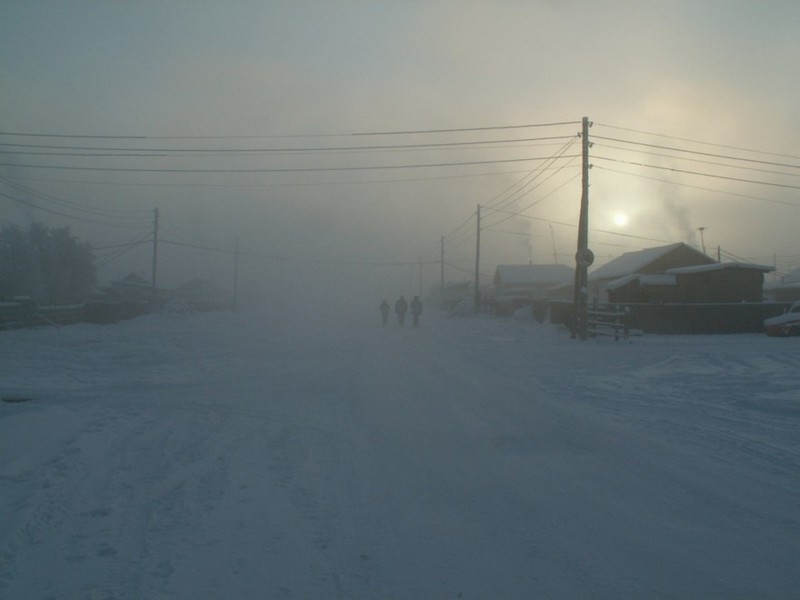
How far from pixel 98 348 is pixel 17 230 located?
43.4 meters

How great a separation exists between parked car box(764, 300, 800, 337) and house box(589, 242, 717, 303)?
8.29 meters

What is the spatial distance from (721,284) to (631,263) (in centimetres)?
1174

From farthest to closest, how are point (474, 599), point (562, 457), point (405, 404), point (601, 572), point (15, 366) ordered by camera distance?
point (15, 366) → point (405, 404) → point (562, 457) → point (601, 572) → point (474, 599)

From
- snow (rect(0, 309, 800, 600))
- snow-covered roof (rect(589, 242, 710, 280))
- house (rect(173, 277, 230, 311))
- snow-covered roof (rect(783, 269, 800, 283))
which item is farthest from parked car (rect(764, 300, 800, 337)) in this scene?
house (rect(173, 277, 230, 311))

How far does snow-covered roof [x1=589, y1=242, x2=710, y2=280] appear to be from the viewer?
156ft

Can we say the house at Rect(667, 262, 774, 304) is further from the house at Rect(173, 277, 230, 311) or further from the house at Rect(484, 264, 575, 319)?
the house at Rect(173, 277, 230, 311)

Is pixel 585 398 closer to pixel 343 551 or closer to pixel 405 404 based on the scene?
pixel 405 404

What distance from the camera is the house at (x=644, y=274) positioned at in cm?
4109

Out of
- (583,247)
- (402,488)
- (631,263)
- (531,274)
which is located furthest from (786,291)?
(402,488)

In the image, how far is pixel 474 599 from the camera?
14.0 feet

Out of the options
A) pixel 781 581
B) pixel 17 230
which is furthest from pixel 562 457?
pixel 17 230

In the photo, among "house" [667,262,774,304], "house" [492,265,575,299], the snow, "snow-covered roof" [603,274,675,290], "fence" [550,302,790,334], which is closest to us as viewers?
the snow

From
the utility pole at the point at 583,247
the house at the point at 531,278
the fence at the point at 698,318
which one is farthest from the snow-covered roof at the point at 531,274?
the utility pole at the point at 583,247

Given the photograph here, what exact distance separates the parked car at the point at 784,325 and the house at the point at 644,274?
8288 millimetres
